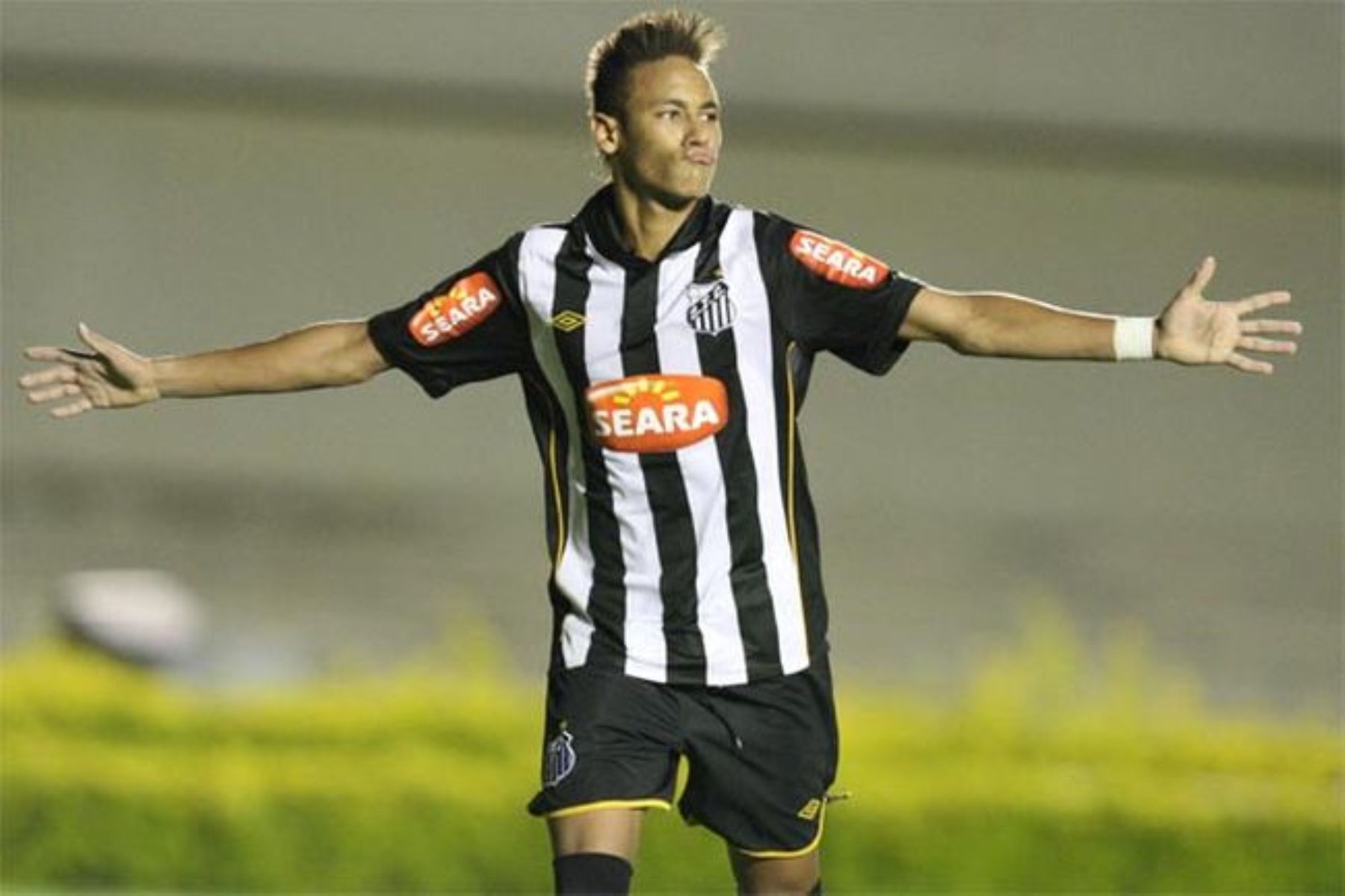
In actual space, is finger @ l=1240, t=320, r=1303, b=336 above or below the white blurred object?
above

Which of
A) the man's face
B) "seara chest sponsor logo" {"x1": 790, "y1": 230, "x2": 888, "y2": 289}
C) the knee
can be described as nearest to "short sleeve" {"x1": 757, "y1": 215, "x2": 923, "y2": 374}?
"seara chest sponsor logo" {"x1": 790, "y1": 230, "x2": 888, "y2": 289}

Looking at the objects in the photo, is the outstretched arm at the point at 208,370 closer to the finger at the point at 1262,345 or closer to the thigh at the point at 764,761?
the thigh at the point at 764,761

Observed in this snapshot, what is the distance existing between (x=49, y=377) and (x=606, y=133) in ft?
4.41

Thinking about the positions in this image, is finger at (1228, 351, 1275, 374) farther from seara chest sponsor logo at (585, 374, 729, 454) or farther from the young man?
seara chest sponsor logo at (585, 374, 729, 454)

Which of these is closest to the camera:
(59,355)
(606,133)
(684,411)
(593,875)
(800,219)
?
(593,875)

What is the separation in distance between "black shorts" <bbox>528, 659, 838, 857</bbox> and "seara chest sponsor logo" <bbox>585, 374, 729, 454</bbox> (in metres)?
0.50

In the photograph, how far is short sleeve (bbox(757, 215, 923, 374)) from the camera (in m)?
5.81

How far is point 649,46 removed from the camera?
585 centimetres

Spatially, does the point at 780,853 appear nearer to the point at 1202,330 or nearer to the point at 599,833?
the point at 599,833

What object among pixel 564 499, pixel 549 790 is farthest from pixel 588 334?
pixel 549 790

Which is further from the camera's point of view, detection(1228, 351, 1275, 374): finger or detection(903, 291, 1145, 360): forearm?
detection(903, 291, 1145, 360): forearm

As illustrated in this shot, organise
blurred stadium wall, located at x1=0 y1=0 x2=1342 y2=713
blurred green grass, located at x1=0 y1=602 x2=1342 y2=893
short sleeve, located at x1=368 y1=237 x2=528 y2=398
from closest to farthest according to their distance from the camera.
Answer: short sleeve, located at x1=368 y1=237 x2=528 y2=398 < blurred green grass, located at x1=0 y1=602 x2=1342 y2=893 < blurred stadium wall, located at x1=0 y1=0 x2=1342 y2=713

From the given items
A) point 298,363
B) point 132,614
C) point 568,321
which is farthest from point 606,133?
point 132,614

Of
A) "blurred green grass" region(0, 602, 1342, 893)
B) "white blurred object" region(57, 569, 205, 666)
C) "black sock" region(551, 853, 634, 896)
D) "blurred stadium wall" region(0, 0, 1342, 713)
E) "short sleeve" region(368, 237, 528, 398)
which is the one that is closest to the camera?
"black sock" region(551, 853, 634, 896)
